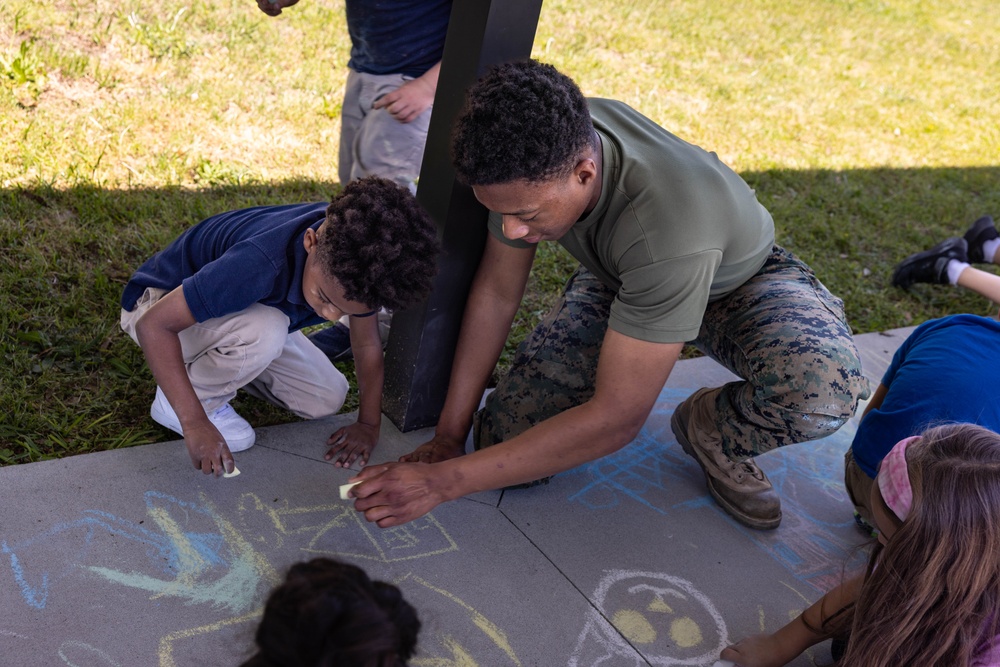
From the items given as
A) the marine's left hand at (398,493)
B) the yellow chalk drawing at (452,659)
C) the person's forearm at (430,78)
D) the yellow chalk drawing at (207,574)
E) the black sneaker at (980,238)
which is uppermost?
the person's forearm at (430,78)

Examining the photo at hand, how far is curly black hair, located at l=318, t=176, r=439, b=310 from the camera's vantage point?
1.88 meters

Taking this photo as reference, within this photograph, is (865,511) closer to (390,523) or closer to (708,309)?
(708,309)

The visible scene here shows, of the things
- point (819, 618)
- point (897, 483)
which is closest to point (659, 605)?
point (819, 618)

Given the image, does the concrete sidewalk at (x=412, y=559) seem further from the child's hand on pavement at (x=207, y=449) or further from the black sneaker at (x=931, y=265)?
the black sneaker at (x=931, y=265)

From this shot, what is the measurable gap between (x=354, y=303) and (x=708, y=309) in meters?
1.08

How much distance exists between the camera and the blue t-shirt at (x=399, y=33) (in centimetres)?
276

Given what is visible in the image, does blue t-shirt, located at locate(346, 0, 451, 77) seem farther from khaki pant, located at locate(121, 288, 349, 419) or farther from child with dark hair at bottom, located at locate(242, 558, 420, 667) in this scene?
child with dark hair at bottom, located at locate(242, 558, 420, 667)

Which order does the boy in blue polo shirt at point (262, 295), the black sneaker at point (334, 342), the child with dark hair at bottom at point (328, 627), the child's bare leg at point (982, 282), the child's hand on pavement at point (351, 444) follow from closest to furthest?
the child with dark hair at bottom at point (328, 627), the boy in blue polo shirt at point (262, 295), the child's hand on pavement at point (351, 444), the black sneaker at point (334, 342), the child's bare leg at point (982, 282)

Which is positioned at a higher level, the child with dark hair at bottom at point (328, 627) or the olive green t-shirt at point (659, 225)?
the olive green t-shirt at point (659, 225)

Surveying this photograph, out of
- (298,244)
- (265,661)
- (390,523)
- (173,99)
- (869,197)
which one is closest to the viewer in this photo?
(265,661)

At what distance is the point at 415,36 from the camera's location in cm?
280

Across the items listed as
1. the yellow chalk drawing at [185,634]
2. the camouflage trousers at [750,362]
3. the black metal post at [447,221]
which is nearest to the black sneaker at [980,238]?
the camouflage trousers at [750,362]

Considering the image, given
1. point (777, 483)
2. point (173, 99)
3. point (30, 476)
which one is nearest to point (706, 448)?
point (777, 483)

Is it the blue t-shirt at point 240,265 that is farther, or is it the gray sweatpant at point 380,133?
the gray sweatpant at point 380,133
